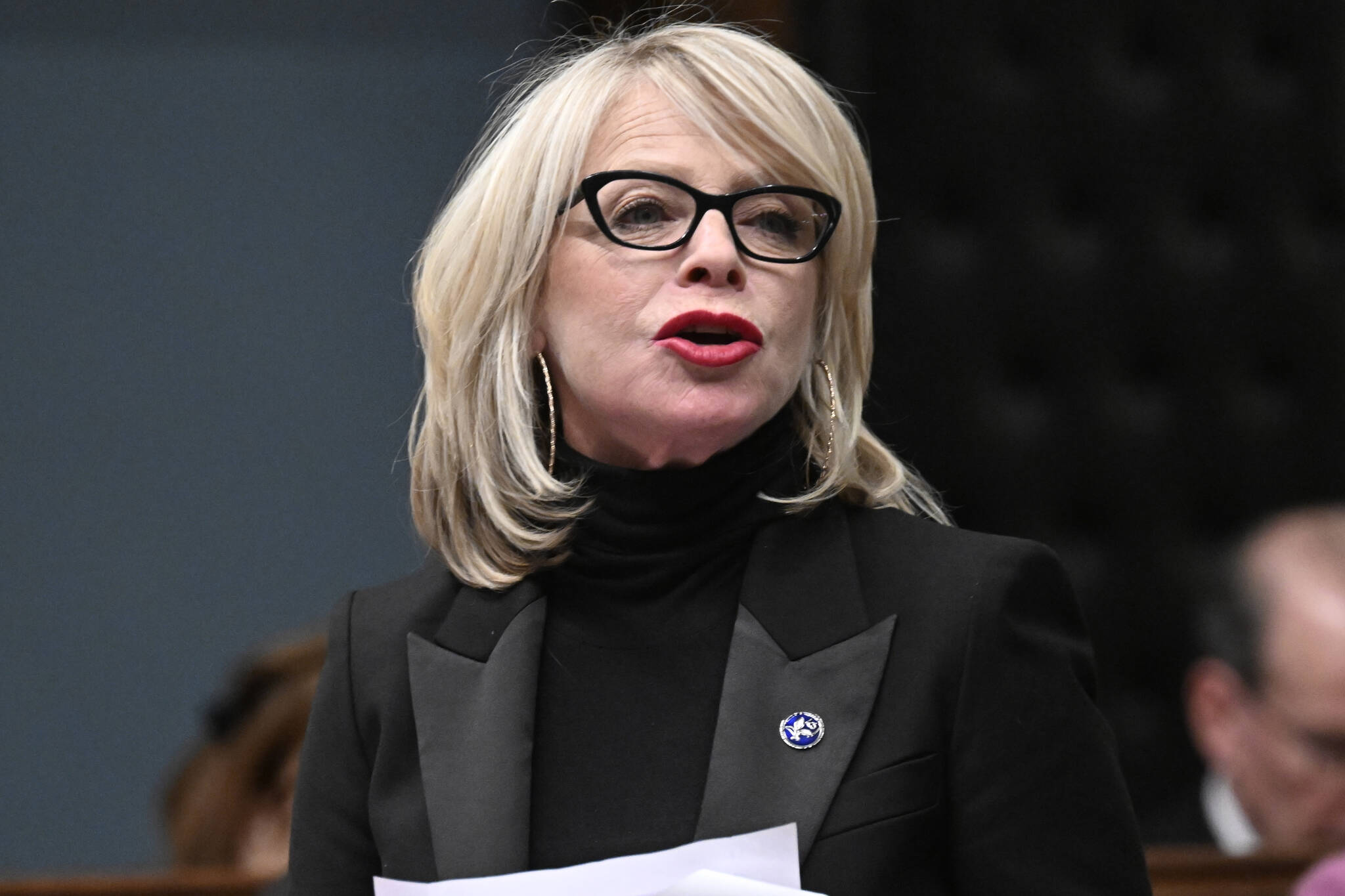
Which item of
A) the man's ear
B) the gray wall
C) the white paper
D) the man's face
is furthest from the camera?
the gray wall

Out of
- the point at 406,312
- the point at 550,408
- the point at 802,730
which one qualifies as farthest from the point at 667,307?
the point at 406,312

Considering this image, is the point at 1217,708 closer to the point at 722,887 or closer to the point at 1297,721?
the point at 1297,721

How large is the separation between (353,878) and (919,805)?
34 centimetres

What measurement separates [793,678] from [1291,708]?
1520mm

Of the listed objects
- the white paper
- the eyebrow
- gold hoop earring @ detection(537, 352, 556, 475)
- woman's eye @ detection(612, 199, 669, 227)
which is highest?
the eyebrow

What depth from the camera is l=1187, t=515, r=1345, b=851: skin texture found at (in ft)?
7.35

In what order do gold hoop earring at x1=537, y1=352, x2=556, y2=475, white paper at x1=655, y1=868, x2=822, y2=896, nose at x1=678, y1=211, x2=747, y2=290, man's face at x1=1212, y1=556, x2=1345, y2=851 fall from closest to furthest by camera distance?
white paper at x1=655, y1=868, x2=822, y2=896 < nose at x1=678, y1=211, x2=747, y2=290 < gold hoop earring at x1=537, y1=352, x2=556, y2=475 < man's face at x1=1212, y1=556, x2=1345, y2=851

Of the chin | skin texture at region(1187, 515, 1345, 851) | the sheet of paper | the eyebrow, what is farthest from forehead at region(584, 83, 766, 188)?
skin texture at region(1187, 515, 1345, 851)

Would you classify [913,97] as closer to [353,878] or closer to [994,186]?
[994,186]

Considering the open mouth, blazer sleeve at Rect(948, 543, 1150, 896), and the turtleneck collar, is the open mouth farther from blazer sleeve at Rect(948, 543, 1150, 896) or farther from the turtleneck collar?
blazer sleeve at Rect(948, 543, 1150, 896)

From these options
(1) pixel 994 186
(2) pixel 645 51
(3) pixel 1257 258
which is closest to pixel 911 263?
(1) pixel 994 186

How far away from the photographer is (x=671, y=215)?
3.23 ft

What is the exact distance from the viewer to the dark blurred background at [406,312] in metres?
2.71

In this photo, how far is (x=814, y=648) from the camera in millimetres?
978
